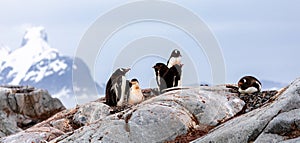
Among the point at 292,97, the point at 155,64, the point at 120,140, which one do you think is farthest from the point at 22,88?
the point at 292,97

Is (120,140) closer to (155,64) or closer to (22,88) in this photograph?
(155,64)

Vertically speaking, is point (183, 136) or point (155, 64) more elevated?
point (155, 64)

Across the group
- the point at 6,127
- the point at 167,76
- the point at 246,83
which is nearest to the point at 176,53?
the point at 167,76

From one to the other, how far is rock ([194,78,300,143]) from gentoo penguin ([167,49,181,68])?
10.4 meters

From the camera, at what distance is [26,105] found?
33.4m

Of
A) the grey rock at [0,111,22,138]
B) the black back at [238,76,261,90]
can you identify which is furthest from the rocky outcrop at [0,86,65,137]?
the black back at [238,76,261,90]

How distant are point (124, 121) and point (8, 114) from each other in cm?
1758

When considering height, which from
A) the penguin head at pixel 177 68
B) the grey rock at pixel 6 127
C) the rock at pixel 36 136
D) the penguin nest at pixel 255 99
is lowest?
the grey rock at pixel 6 127

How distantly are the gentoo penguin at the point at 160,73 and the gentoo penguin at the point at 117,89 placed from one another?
46.4 inches

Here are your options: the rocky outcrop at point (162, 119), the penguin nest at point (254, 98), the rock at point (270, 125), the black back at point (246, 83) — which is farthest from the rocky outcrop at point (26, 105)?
the rock at point (270, 125)

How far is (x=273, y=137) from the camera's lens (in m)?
13.2

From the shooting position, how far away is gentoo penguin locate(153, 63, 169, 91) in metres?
23.1

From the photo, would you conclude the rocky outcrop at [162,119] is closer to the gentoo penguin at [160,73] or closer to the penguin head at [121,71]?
the gentoo penguin at [160,73]

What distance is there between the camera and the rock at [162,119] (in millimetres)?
16047
